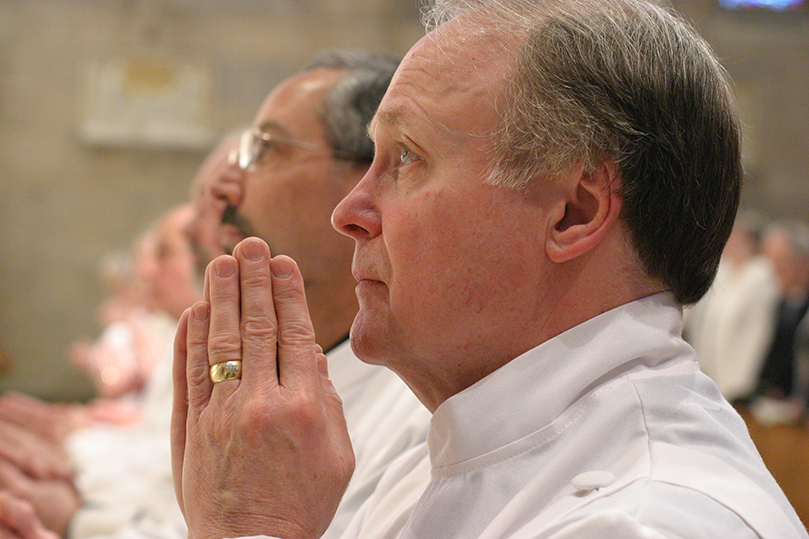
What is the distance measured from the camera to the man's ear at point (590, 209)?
124cm

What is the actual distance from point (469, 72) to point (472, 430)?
0.55m

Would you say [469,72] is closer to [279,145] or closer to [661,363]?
[661,363]

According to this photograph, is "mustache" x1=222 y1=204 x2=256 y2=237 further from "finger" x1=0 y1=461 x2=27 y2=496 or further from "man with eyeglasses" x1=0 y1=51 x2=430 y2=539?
"finger" x1=0 y1=461 x2=27 y2=496

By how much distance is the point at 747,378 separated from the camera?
29.1ft

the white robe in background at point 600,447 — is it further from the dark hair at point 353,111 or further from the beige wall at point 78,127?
the beige wall at point 78,127

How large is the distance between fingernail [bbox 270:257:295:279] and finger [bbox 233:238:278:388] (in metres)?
0.01

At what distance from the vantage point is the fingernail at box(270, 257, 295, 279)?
1248 millimetres

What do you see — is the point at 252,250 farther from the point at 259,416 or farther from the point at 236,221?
the point at 236,221

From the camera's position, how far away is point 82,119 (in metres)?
10.9

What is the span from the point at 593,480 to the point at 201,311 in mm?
619

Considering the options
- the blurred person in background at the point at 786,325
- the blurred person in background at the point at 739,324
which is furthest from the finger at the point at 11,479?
the blurred person in background at the point at 739,324

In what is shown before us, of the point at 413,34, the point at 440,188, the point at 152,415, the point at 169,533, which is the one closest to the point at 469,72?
the point at 440,188

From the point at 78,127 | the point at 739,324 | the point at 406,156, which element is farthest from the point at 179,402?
the point at 78,127

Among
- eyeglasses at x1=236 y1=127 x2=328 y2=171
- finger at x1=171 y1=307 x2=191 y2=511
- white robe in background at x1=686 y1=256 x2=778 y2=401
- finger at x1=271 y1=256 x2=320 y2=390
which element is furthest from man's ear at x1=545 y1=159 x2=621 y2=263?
white robe in background at x1=686 y1=256 x2=778 y2=401
